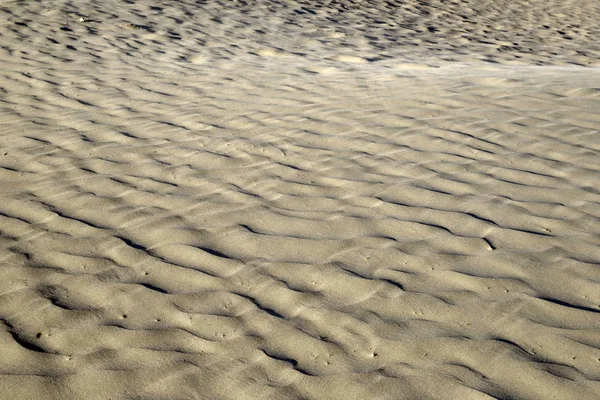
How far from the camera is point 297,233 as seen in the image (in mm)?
3416

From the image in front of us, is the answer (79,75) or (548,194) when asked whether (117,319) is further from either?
(79,75)

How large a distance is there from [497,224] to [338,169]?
1.19 m

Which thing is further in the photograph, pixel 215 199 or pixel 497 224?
pixel 215 199

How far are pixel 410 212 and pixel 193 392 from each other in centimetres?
178

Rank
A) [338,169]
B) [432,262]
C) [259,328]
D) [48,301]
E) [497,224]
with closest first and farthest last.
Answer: [259,328], [48,301], [432,262], [497,224], [338,169]

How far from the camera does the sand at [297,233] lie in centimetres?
243

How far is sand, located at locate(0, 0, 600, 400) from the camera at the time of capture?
2.43 meters

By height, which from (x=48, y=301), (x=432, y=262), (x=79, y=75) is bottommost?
(x=79, y=75)

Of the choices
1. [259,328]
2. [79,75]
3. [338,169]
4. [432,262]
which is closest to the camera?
[259,328]

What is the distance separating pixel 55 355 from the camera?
2.48 metres

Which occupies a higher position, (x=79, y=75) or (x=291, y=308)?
(x=291, y=308)

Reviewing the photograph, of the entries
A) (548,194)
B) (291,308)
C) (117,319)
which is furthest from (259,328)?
(548,194)

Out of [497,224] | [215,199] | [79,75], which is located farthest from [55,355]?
[79,75]

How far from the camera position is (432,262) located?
3.12 m
